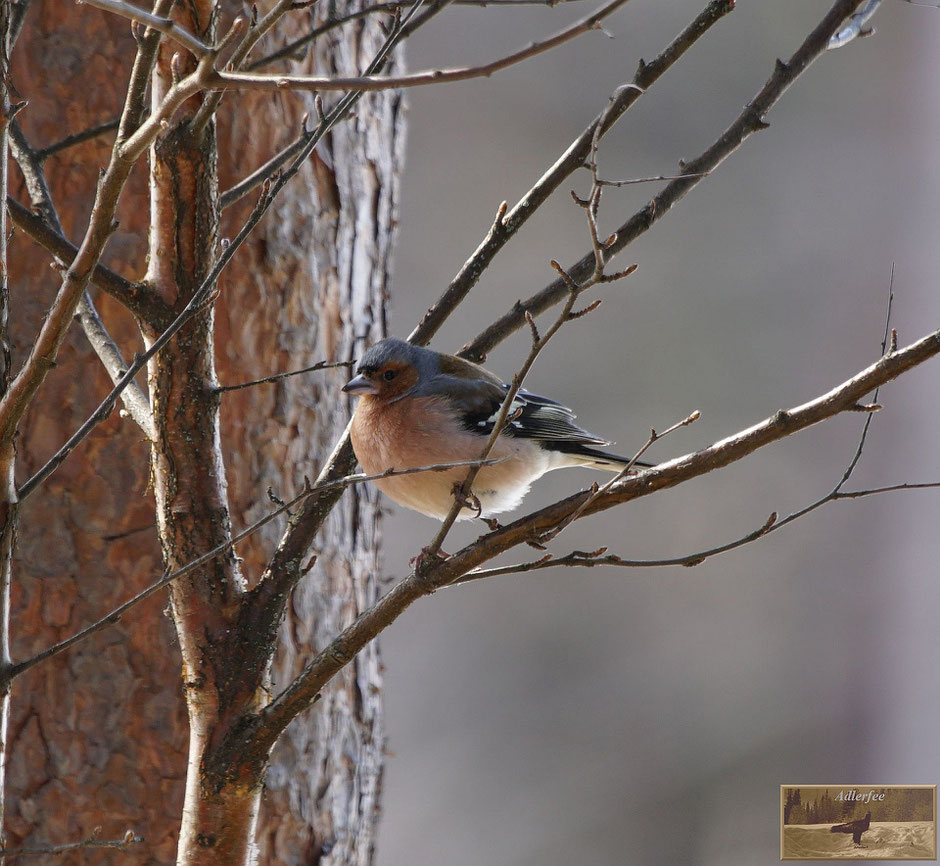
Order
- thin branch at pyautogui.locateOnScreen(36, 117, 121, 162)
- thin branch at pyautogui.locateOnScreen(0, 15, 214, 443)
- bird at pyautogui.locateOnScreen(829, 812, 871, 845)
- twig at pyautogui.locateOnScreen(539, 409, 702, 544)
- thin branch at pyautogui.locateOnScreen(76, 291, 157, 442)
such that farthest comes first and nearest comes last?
bird at pyautogui.locateOnScreen(829, 812, 871, 845)
thin branch at pyautogui.locateOnScreen(36, 117, 121, 162)
thin branch at pyautogui.locateOnScreen(76, 291, 157, 442)
twig at pyautogui.locateOnScreen(539, 409, 702, 544)
thin branch at pyautogui.locateOnScreen(0, 15, 214, 443)

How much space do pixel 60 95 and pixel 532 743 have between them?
4684 mm

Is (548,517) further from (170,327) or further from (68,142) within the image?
(68,142)

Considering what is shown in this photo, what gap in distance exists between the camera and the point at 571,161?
78.7 inches

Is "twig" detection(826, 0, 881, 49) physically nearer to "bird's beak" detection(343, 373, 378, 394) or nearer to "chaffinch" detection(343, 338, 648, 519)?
"chaffinch" detection(343, 338, 648, 519)

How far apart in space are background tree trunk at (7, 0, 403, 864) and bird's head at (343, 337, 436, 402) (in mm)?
387

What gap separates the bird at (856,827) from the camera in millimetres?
2262

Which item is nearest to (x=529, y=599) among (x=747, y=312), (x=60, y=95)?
(x=747, y=312)

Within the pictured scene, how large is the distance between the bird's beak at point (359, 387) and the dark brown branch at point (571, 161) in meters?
0.35

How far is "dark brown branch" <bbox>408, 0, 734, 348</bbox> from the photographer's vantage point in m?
1.91

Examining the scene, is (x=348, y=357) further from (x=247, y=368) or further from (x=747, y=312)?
(x=747, y=312)

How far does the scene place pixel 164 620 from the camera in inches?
102

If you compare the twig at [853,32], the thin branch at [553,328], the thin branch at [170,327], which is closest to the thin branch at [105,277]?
→ the thin branch at [170,327]

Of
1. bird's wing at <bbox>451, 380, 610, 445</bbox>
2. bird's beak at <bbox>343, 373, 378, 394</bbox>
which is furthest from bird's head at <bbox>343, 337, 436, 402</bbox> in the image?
bird's wing at <bbox>451, 380, 610, 445</bbox>

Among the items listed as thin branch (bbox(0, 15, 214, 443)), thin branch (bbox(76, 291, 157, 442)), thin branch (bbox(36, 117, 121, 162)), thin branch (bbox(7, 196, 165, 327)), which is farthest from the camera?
thin branch (bbox(36, 117, 121, 162))
